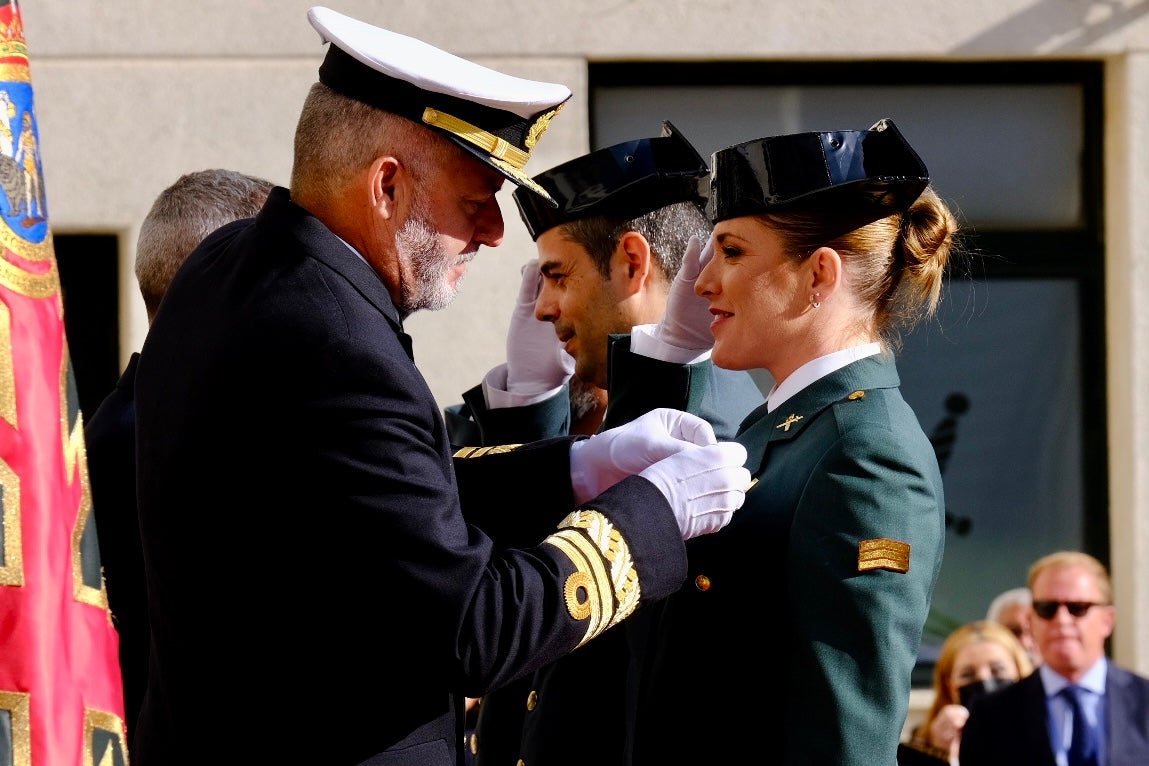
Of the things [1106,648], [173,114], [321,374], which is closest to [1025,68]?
[1106,648]

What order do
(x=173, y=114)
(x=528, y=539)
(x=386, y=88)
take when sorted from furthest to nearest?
(x=173, y=114), (x=528, y=539), (x=386, y=88)

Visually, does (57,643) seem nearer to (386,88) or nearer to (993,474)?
(386,88)

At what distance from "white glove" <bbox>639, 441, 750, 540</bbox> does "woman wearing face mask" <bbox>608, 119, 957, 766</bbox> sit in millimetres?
120

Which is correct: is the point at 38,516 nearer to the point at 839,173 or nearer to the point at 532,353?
the point at 839,173

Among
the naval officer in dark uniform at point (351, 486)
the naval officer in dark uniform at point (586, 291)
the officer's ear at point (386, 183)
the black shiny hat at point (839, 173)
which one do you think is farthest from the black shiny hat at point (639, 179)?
the officer's ear at point (386, 183)

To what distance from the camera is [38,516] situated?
63.7 inches

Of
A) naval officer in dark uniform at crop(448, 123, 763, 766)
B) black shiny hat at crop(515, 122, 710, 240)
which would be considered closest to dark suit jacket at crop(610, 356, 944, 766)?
naval officer in dark uniform at crop(448, 123, 763, 766)

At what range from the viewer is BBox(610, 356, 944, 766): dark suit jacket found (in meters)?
2.24

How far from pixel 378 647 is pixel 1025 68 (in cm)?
481

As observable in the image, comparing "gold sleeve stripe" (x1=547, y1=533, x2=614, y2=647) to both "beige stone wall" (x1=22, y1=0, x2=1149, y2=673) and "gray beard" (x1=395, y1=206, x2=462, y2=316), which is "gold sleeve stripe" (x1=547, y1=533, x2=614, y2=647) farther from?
"beige stone wall" (x1=22, y1=0, x2=1149, y2=673)

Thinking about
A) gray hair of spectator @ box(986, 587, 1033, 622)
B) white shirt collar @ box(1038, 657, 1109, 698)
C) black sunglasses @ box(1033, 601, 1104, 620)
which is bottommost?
white shirt collar @ box(1038, 657, 1109, 698)

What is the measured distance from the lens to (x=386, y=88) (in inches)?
84.6

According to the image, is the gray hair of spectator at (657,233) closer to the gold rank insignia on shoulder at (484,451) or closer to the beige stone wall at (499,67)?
the gold rank insignia on shoulder at (484,451)

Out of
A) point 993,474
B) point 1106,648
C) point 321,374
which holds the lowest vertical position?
point 1106,648
